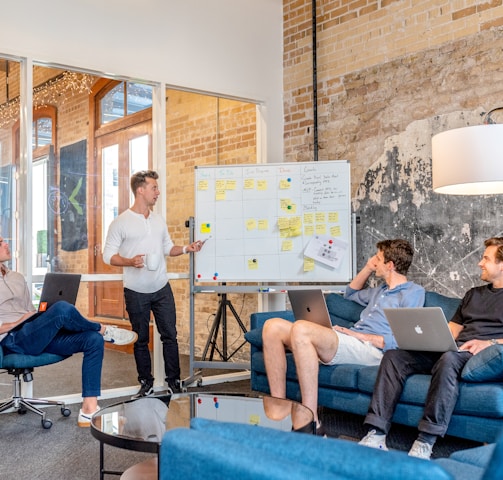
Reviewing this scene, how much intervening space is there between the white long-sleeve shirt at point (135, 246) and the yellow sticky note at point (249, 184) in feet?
2.82

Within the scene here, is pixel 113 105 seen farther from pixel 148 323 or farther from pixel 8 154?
pixel 148 323

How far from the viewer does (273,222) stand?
5.29m

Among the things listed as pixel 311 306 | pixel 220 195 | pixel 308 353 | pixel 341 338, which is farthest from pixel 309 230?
pixel 308 353

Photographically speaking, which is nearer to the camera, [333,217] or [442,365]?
[442,365]

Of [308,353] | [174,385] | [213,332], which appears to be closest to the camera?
[308,353]

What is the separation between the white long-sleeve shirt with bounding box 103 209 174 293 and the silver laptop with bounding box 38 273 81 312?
18.6 inches

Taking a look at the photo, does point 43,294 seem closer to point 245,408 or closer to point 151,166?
point 151,166

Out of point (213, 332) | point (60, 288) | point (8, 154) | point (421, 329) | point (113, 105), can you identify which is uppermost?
point (113, 105)

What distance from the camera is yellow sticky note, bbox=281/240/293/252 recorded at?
207 inches

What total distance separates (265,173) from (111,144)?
129cm

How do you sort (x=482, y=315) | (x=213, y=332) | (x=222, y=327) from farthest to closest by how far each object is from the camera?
(x=222, y=327)
(x=213, y=332)
(x=482, y=315)

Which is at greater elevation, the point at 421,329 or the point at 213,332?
the point at 421,329

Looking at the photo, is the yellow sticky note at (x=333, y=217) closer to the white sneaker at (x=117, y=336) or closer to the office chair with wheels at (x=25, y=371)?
the white sneaker at (x=117, y=336)

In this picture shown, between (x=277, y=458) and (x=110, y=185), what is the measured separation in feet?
14.3
